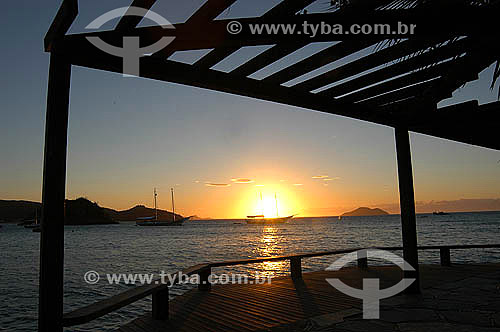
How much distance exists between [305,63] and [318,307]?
415cm

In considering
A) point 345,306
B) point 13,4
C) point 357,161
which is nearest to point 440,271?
point 345,306

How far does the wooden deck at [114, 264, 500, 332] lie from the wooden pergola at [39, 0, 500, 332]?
114 inches

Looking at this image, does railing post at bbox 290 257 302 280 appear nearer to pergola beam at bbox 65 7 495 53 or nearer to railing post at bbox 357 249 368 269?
railing post at bbox 357 249 368 269

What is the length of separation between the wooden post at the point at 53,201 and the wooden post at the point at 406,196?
5.16 metres

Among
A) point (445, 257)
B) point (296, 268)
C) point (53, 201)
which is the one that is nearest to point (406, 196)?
point (296, 268)

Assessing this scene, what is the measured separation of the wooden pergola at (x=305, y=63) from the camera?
2.70m

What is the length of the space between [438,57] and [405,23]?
176 centimetres

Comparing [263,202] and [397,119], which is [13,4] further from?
[263,202]

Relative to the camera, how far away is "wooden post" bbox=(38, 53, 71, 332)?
2844 mm

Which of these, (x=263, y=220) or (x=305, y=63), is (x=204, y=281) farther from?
(x=263, y=220)

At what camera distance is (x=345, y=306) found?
627 cm

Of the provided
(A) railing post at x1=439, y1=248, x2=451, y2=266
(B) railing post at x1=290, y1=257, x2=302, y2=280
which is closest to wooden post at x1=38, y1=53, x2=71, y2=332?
(B) railing post at x1=290, y1=257, x2=302, y2=280

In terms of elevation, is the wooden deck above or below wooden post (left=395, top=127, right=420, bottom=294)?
below

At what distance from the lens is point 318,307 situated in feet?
20.4
